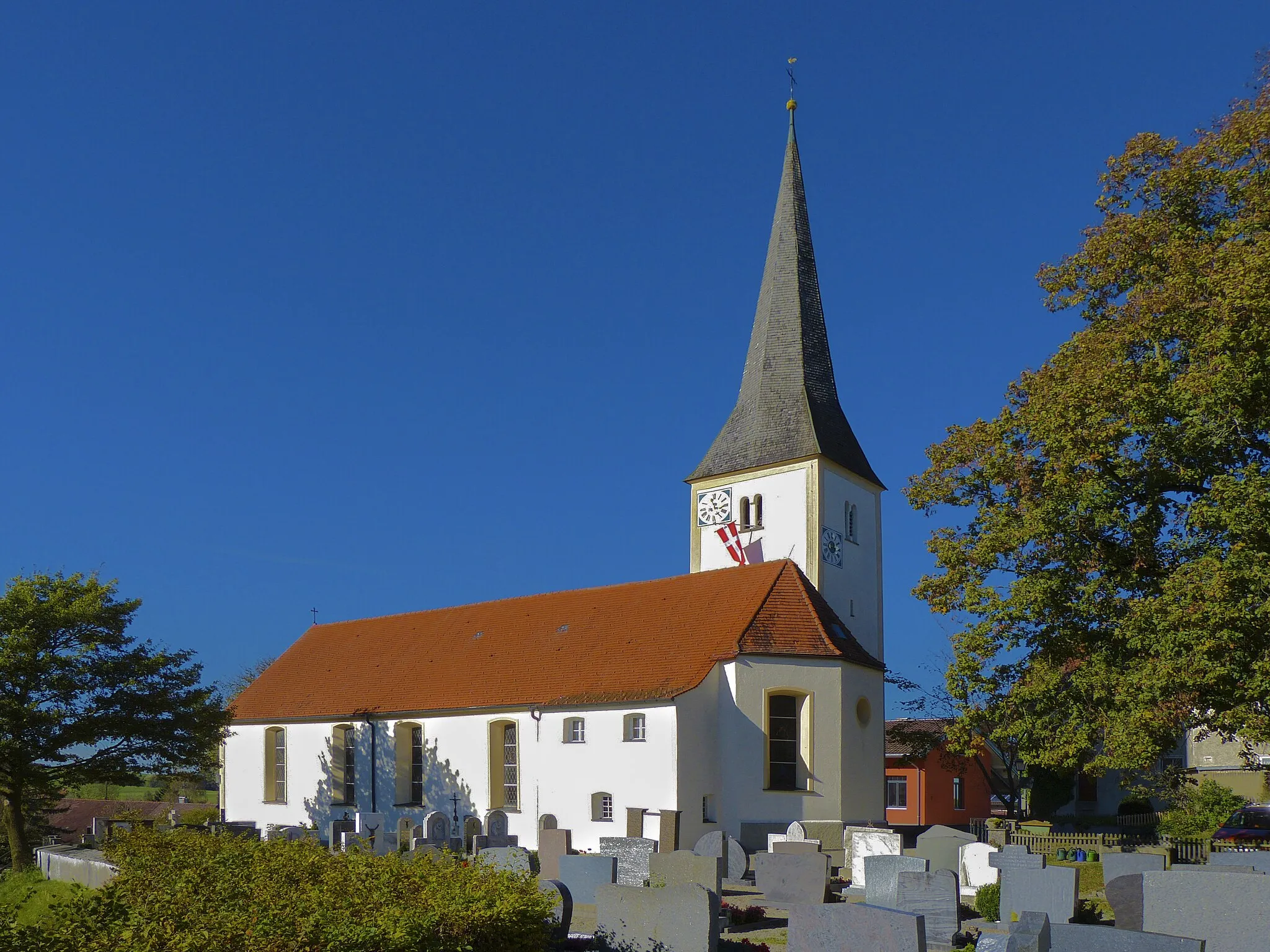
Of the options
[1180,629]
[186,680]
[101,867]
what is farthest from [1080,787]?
[101,867]

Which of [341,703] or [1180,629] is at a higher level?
[1180,629]

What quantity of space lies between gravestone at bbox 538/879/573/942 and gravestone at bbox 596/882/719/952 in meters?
0.60

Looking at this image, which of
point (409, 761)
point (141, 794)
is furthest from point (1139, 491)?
point (141, 794)

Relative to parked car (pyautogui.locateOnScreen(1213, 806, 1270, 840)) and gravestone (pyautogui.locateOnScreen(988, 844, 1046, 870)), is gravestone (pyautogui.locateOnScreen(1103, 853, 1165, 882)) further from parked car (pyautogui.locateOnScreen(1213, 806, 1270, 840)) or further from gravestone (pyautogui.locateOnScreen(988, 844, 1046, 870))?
parked car (pyautogui.locateOnScreen(1213, 806, 1270, 840))

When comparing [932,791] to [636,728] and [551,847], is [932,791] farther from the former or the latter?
[551,847]

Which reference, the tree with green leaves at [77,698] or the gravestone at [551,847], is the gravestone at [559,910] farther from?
the tree with green leaves at [77,698]

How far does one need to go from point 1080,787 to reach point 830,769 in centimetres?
2456

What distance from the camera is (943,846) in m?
18.1

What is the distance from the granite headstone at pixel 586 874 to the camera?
14.9 meters

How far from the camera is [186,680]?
86.1ft

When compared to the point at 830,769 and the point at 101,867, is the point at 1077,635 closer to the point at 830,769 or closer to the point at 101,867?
the point at 830,769

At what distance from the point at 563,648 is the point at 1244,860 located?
19.3m

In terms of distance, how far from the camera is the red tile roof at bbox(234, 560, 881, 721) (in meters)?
28.4

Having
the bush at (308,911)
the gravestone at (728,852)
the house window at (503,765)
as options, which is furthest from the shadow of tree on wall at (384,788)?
the bush at (308,911)
